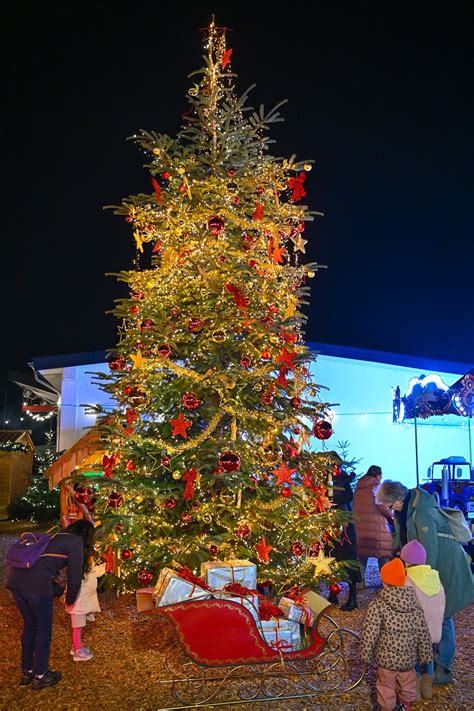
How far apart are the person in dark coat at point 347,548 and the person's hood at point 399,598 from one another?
10.5 feet

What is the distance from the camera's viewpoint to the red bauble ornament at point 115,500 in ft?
24.4

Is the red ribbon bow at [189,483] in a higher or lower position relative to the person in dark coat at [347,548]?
higher

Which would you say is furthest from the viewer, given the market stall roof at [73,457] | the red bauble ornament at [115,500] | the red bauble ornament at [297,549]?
the market stall roof at [73,457]

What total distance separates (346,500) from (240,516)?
2.82m

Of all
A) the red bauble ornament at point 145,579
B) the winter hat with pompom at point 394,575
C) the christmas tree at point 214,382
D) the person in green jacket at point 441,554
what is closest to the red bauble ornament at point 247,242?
the christmas tree at point 214,382

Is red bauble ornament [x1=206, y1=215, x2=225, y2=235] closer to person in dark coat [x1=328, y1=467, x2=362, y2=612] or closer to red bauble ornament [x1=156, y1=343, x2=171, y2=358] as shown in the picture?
red bauble ornament [x1=156, y1=343, x2=171, y2=358]

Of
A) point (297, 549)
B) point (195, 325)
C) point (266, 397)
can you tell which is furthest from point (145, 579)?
point (195, 325)

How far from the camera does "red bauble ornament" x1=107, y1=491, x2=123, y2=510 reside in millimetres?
7445

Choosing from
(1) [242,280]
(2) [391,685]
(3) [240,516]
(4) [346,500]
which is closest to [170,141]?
(1) [242,280]

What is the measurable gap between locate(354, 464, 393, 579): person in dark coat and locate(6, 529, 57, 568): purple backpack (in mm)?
5141

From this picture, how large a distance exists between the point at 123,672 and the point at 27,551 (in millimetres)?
1481

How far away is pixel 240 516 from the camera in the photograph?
7746 millimetres

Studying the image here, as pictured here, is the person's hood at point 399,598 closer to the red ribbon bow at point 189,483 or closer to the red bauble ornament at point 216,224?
the red ribbon bow at point 189,483

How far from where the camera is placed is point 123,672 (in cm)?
615
